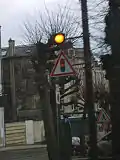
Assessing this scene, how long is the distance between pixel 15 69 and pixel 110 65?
4231 centimetres

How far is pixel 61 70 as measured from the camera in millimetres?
11328

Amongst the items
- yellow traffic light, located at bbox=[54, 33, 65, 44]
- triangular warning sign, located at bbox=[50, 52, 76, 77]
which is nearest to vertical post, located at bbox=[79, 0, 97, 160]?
triangular warning sign, located at bbox=[50, 52, 76, 77]

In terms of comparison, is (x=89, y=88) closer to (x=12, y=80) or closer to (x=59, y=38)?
(x=59, y=38)

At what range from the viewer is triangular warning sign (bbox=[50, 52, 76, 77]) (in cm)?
1120

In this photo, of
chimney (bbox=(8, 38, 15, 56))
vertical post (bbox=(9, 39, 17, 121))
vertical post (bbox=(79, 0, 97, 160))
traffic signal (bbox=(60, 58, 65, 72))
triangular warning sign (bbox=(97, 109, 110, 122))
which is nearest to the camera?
traffic signal (bbox=(60, 58, 65, 72))

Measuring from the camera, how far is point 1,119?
139 feet

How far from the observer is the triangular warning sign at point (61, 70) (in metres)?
11.2

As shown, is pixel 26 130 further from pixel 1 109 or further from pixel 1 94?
pixel 1 94

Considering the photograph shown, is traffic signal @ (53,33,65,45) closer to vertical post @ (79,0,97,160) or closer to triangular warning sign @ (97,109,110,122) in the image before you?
vertical post @ (79,0,97,160)

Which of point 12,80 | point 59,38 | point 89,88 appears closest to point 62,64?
point 59,38

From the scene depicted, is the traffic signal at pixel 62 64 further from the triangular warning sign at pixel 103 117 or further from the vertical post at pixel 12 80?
the vertical post at pixel 12 80

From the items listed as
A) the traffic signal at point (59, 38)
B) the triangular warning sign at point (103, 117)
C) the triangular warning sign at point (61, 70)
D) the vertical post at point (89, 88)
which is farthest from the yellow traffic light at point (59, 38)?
the triangular warning sign at point (103, 117)

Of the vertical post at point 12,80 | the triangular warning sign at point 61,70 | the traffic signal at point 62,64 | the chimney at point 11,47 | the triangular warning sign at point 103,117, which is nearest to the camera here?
the triangular warning sign at point 61,70

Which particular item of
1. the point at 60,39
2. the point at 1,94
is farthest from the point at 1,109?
the point at 60,39
